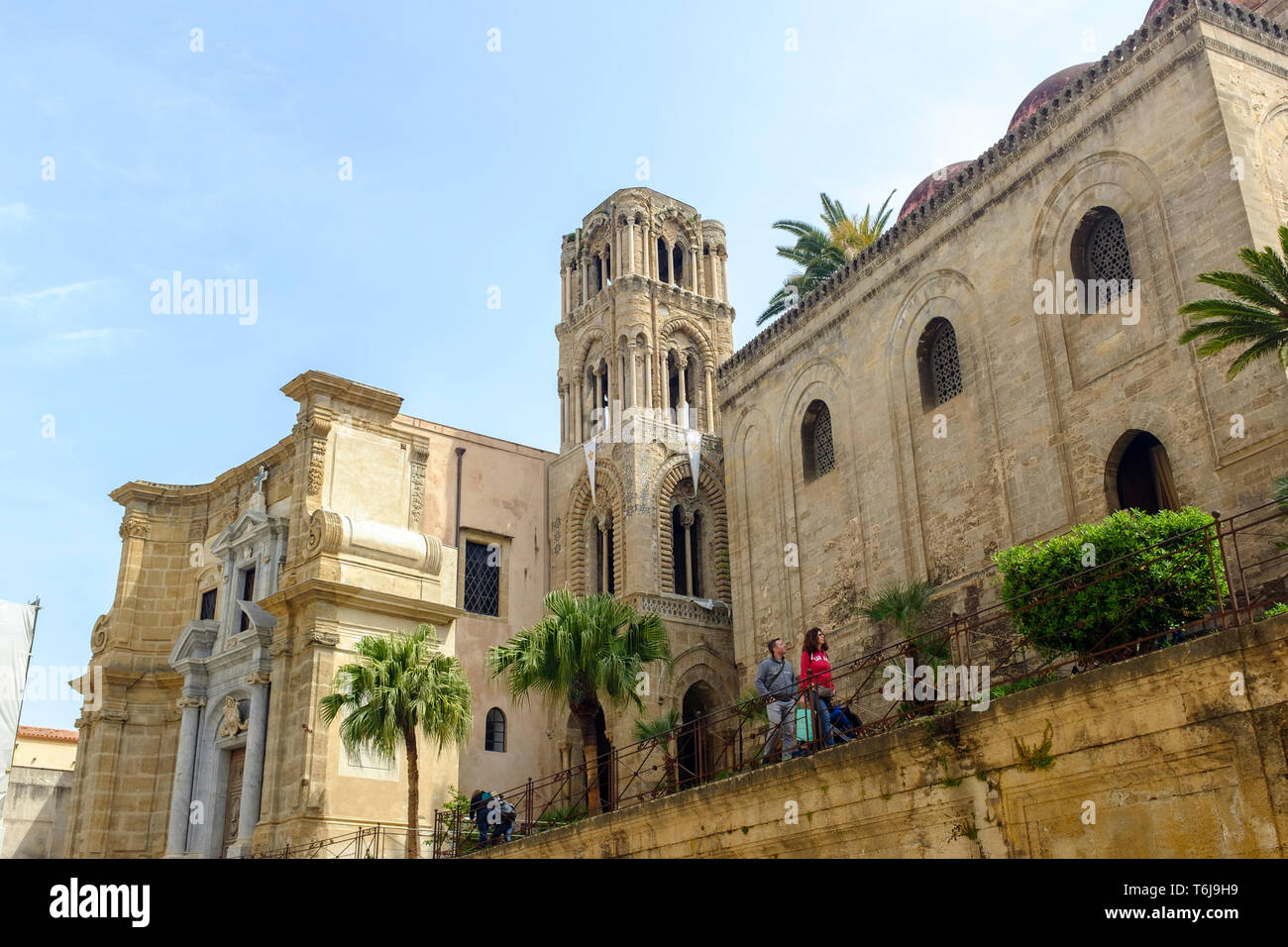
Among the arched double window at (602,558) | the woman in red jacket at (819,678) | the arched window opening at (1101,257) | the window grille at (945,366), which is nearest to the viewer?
the woman in red jacket at (819,678)

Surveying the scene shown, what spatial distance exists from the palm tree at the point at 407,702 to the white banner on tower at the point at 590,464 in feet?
39.7

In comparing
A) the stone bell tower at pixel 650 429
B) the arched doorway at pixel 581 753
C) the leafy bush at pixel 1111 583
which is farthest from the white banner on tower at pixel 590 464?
the leafy bush at pixel 1111 583

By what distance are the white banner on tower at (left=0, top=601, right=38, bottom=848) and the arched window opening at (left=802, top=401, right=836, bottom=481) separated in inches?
781

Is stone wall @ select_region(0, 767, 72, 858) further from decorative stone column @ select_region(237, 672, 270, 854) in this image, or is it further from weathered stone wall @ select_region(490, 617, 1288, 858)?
weathered stone wall @ select_region(490, 617, 1288, 858)

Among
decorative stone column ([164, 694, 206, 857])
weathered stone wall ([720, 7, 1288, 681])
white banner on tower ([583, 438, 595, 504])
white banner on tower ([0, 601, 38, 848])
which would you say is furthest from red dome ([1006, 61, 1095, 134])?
white banner on tower ([0, 601, 38, 848])

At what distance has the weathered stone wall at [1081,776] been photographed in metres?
8.03

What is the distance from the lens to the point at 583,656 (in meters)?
21.1

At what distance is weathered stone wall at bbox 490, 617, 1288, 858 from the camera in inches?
316

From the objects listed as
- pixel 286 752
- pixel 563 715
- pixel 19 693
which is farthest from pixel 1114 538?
pixel 19 693

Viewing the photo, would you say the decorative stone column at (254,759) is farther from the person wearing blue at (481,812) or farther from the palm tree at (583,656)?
the palm tree at (583,656)

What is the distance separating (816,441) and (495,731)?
10.1m
